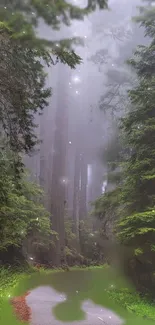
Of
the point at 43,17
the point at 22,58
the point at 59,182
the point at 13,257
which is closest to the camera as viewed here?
the point at 43,17

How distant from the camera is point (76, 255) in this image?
21.2m

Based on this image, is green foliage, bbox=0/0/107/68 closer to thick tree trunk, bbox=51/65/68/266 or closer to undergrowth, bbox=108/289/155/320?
undergrowth, bbox=108/289/155/320

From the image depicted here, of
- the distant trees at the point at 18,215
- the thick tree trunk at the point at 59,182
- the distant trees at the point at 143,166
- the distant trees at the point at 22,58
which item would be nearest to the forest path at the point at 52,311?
the distant trees at the point at 18,215

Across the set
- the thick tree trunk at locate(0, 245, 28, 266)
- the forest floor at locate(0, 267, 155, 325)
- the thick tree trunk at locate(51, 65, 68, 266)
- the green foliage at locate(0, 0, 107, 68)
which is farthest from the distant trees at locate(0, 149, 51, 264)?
the green foliage at locate(0, 0, 107, 68)

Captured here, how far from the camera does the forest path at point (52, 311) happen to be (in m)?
6.62

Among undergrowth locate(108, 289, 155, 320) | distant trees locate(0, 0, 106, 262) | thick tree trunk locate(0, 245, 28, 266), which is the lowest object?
undergrowth locate(108, 289, 155, 320)

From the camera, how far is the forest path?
662cm

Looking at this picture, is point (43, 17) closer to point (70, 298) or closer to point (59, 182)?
point (70, 298)

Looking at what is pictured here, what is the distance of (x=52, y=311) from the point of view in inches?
296

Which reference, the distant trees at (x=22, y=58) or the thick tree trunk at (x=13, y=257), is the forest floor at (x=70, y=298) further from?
the distant trees at (x=22, y=58)

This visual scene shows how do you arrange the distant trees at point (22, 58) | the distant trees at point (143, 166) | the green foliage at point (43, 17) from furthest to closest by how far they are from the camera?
the distant trees at point (143, 166) → the distant trees at point (22, 58) → the green foliage at point (43, 17)

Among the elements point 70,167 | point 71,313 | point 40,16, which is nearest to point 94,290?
point 71,313

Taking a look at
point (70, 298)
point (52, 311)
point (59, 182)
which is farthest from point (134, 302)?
point (59, 182)

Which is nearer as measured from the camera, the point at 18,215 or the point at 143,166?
the point at 18,215
